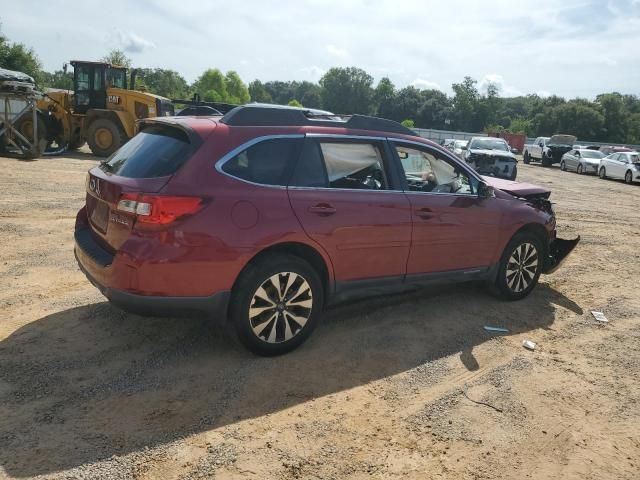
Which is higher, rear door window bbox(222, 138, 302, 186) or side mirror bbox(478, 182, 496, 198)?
rear door window bbox(222, 138, 302, 186)

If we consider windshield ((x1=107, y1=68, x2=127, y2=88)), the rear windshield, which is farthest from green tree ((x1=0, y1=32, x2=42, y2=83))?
the rear windshield

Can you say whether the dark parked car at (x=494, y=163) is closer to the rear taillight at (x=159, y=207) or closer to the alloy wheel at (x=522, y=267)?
the alloy wheel at (x=522, y=267)

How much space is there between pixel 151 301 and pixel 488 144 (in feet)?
63.0

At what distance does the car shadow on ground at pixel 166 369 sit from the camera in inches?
118

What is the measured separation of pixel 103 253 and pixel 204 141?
3.59ft

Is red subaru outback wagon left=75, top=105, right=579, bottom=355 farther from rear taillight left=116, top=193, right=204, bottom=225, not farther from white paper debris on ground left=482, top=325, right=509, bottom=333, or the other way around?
white paper debris on ground left=482, top=325, right=509, bottom=333

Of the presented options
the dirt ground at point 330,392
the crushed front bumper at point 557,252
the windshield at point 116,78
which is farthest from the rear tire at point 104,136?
the crushed front bumper at point 557,252

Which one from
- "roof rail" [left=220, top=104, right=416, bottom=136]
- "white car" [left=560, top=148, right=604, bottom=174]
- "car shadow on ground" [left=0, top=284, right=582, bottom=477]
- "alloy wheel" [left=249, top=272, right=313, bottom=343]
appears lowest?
"car shadow on ground" [left=0, top=284, right=582, bottom=477]

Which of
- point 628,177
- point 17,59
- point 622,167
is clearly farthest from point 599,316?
point 17,59

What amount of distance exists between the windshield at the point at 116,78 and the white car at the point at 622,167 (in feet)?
71.9

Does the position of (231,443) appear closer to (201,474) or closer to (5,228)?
(201,474)

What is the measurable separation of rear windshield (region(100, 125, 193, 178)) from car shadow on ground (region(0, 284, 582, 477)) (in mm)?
1358

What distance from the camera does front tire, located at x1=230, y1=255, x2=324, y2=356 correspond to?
376cm

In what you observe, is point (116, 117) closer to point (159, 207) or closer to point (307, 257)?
point (307, 257)
